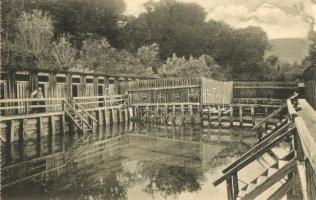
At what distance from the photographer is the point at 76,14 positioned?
47.6 m

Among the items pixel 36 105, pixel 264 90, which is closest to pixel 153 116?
pixel 36 105

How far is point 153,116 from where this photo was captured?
27.0 m

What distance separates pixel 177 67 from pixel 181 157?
1135 inches

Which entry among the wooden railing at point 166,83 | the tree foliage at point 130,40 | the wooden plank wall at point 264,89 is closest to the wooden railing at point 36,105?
the wooden railing at point 166,83

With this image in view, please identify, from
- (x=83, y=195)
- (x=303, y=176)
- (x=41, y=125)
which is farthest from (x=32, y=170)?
(x=303, y=176)

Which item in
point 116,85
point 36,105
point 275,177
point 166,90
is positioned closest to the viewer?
point 275,177

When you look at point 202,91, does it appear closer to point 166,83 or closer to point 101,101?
point 166,83

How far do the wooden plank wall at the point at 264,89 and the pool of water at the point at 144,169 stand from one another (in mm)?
12863

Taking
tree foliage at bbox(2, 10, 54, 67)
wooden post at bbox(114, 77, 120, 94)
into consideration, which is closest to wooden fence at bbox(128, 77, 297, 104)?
wooden post at bbox(114, 77, 120, 94)

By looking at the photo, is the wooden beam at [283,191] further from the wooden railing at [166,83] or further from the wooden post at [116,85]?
the wooden post at [116,85]

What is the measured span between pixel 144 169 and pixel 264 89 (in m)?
22.4

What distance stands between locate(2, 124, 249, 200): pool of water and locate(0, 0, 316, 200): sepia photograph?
0.18 ft

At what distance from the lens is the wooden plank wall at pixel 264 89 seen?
102ft

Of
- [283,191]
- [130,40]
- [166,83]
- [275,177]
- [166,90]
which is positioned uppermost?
[130,40]
